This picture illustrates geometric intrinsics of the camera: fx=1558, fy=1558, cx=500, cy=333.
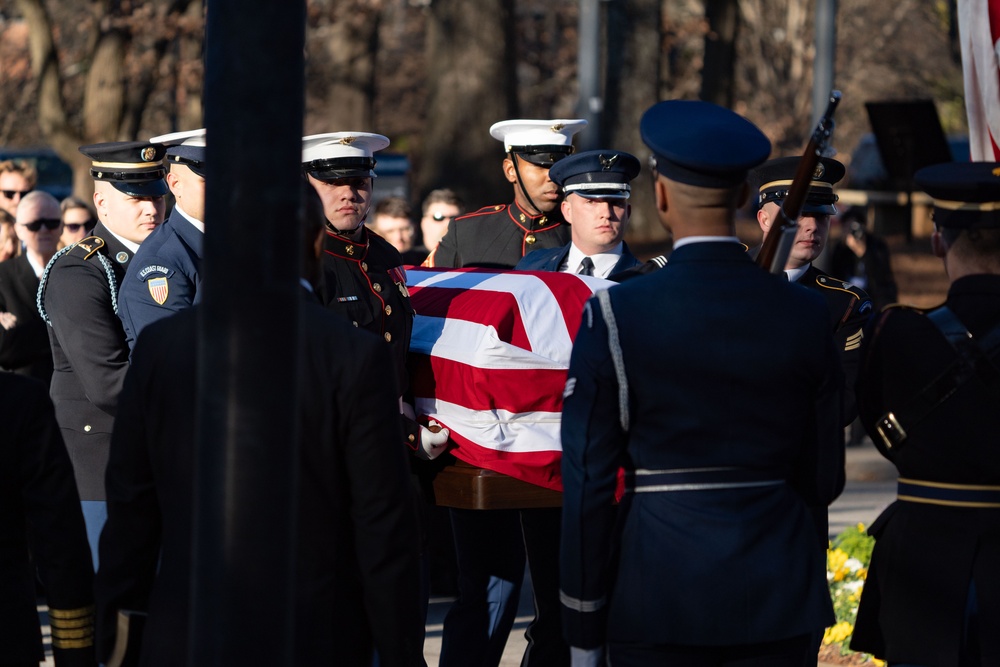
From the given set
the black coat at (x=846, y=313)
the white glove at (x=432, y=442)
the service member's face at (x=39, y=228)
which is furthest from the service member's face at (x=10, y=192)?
the black coat at (x=846, y=313)

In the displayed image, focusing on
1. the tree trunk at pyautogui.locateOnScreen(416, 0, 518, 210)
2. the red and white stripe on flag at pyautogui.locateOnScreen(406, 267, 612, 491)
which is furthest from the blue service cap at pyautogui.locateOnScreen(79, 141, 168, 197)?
the tree trunk at pyautogui.locateOnScreen(416, 0, 518, 210)

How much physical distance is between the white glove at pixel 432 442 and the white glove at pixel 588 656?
1.55 m

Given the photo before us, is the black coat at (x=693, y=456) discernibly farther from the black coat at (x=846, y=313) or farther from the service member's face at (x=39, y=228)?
the service member's face at (x=39, y=228)

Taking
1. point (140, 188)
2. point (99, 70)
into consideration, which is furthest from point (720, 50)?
point (140, 188)

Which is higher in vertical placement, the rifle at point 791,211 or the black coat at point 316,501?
the rifle at point 791,211

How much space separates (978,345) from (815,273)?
1632 mm

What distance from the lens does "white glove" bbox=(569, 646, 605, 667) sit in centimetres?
339

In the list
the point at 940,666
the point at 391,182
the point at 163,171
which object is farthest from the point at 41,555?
the point at 391,182

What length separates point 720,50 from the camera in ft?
79.9

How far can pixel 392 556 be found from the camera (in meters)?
3.26

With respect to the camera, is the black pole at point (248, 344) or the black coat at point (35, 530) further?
the black coat at point (35, 530)

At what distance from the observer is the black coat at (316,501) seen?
3197mm

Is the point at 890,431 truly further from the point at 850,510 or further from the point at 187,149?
the point at 850,510

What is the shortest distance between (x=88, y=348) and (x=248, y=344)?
2476 mm
